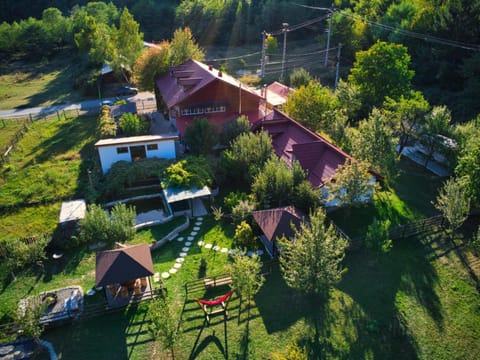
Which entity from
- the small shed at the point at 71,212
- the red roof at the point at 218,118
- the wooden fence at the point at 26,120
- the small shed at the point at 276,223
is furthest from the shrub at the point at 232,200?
the wooden fence at the point at 26,120

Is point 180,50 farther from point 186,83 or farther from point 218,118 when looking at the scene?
point 218,118

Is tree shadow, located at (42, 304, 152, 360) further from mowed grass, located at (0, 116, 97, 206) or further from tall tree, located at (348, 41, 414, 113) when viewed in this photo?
tall tree, located at (348, 41, 414, 113)

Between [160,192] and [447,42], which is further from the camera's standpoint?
Answer: [447,42]

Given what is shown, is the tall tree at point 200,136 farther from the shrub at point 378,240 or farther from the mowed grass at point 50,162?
the shrub at point 378,240

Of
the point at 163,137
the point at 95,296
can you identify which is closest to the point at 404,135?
the point at 163,137

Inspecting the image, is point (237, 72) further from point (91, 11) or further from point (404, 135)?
point (91, 11)
